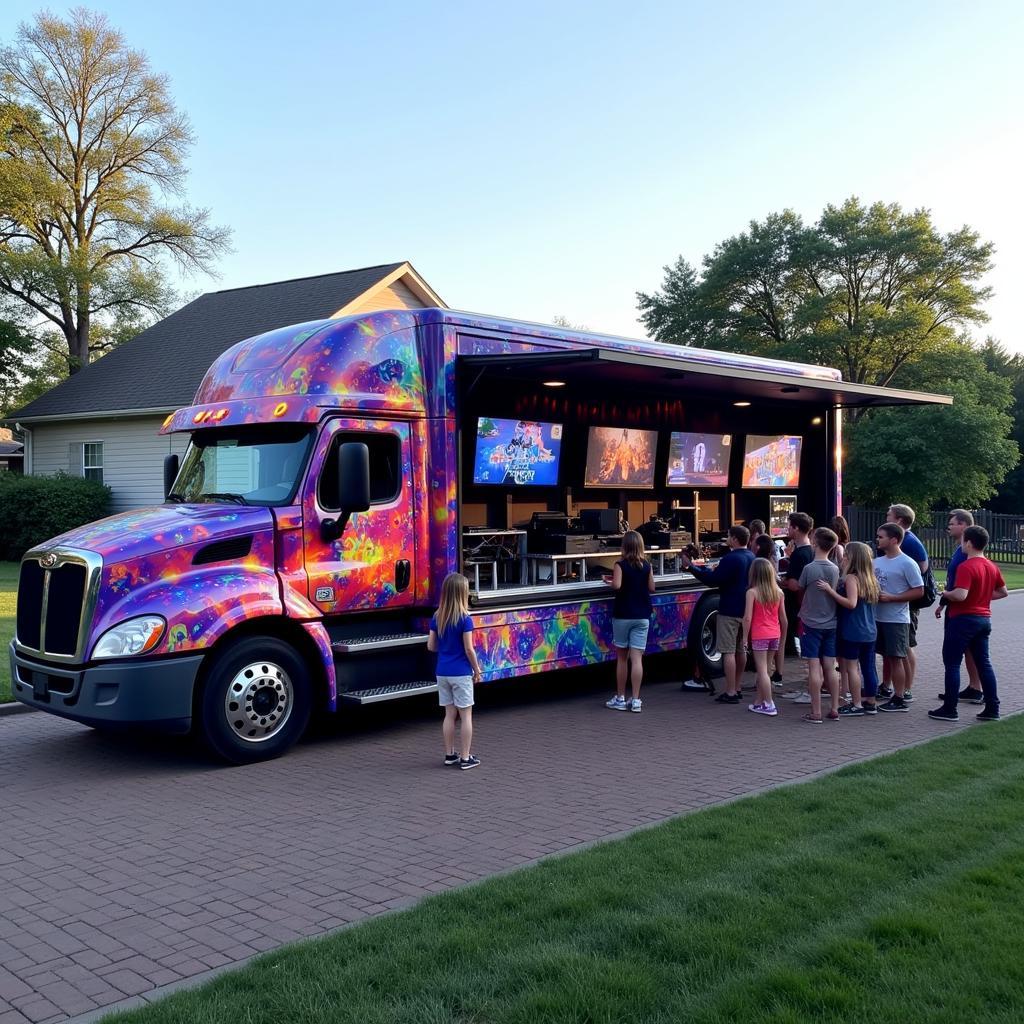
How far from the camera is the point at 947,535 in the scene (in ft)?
111

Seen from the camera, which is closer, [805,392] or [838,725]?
[838,725]

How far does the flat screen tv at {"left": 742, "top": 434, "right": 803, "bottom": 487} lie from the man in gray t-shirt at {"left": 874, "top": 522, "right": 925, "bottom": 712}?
424 centimetres

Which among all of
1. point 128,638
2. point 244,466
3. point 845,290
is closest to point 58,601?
point 128,638

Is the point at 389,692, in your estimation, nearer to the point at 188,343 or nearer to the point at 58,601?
the point at 58,601

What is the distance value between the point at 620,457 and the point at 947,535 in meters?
24.7

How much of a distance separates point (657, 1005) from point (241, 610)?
498 centimetres

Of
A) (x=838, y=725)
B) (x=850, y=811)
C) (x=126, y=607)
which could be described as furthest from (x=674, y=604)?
(x=126, y=607)

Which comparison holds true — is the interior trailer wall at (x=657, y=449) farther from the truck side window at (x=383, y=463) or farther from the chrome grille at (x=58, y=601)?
the chrome grille at (x=58, y=601)

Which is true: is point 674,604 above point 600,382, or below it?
below

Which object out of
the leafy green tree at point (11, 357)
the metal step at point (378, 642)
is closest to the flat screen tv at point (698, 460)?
the metal step at point (378, 642)

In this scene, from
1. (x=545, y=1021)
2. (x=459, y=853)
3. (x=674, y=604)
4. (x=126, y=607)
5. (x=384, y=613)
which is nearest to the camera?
(x=545, y=1021)

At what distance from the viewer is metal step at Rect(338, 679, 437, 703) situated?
8.64 metres

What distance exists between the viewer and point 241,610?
26.2ft

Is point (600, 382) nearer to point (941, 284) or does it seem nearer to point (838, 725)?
point (838, 725)
